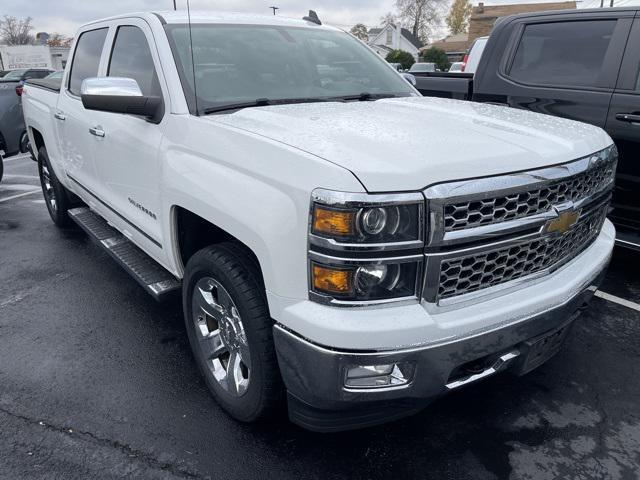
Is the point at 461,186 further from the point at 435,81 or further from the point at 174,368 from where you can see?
the point at 435,81

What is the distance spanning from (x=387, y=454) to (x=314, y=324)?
966mm

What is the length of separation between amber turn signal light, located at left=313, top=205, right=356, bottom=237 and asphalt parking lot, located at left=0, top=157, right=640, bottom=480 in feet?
3.86

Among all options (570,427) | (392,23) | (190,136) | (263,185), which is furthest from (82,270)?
(392,23)

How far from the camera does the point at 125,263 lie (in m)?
3.37

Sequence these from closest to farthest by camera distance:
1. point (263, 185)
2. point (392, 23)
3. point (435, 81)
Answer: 1. point (263, 185)
2. point (435, 81)
3. point (392, 23)

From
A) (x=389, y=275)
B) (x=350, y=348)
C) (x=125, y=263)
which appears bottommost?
(x=125, y=263)

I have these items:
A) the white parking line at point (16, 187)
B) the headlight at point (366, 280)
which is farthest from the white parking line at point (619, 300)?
the white parking line at point (16, 187)

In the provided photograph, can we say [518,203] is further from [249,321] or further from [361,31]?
[361,31]

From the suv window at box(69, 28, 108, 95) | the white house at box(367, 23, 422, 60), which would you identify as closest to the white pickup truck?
the suv window at box(69, 28, 108, 95)

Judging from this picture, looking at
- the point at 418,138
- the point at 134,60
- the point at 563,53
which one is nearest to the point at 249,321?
the point at 418,138

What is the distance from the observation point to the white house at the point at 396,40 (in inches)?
2552

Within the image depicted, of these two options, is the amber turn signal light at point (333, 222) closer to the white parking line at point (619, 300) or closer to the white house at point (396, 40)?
the white parking line at point (619, 300)

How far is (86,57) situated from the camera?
423cm

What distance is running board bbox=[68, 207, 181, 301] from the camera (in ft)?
9.80
